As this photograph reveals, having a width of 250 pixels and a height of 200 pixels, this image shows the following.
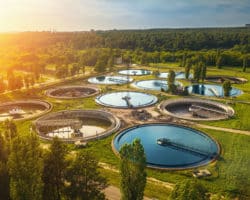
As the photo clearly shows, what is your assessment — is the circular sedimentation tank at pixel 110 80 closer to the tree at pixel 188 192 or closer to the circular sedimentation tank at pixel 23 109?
the circular sedimentation tank at pixel 23 109

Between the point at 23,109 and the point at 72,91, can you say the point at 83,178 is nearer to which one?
the point at 23,109

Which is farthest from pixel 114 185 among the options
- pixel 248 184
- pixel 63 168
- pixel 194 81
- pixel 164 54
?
pixel 164 54

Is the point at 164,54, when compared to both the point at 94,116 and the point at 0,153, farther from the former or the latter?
the point at 0,153

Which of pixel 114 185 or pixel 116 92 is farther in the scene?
pixel 116 92

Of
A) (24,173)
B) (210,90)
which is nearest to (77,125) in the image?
(24,173)

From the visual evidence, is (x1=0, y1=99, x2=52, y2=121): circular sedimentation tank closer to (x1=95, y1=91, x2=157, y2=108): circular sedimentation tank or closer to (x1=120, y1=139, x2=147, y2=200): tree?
(x1=95, y1=91, x2=157, y2=108): circular sedimentation tank
